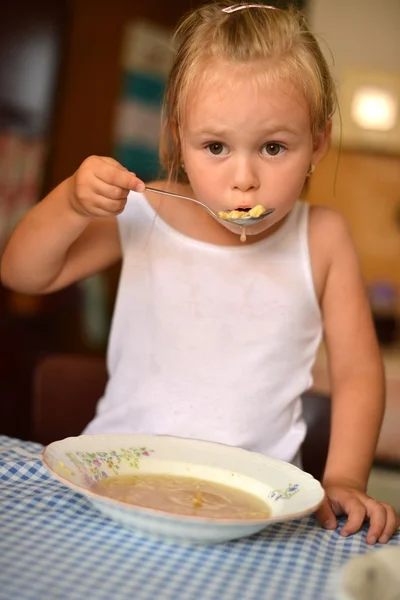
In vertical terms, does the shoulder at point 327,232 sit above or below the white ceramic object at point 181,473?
above

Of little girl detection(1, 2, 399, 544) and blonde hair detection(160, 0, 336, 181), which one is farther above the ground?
blonde hair detection(160, 0, 336, 181)

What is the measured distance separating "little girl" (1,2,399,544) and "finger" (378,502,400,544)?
17cm

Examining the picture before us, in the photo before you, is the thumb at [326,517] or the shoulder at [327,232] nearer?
the thumb at [326,517]

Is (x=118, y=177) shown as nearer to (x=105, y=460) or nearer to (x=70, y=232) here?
(x=70, y=232)

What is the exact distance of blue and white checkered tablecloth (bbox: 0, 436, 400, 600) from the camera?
651 mm

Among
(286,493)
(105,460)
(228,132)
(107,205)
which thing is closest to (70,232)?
(107,205)

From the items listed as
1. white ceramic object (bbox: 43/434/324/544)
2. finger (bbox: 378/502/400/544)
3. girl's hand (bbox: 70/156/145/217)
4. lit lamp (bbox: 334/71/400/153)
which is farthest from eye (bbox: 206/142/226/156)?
lit lamp (bbox: 334/71/400/153)

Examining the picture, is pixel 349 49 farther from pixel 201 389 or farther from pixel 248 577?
pixel 248 577

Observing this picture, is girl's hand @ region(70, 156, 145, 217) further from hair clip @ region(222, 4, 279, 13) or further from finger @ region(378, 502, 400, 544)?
finger @ region(378, 502, 400, 544)

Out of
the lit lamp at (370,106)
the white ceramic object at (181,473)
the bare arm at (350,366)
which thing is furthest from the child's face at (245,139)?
the lit lamp at (370,106)

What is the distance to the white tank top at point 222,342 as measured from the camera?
1.28m

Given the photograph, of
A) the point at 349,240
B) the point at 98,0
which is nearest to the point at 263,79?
the point at 349,240

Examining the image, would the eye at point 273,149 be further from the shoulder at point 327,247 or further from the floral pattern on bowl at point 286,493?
the floral pattern on bowl at point 286,493

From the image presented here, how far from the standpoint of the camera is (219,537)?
28.9 inches
